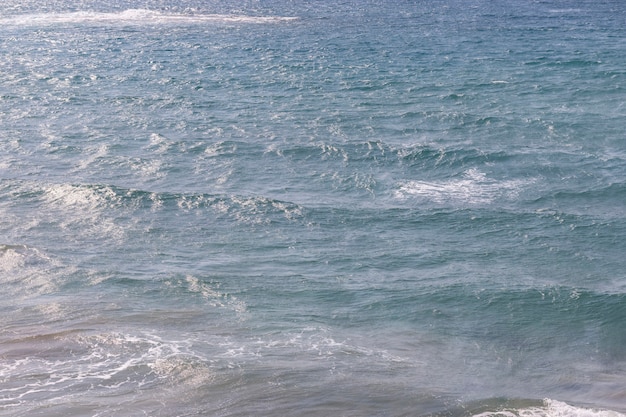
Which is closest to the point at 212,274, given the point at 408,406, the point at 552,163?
the point at 408,406

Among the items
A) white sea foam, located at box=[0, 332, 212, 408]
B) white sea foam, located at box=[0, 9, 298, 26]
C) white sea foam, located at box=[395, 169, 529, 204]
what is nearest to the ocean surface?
white sea foam, located at box=[0, 332, 212, 408]

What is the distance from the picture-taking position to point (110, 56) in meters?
71.8

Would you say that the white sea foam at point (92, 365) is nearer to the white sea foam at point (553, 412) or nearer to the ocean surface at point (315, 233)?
the ocean surface at point (315, 233)

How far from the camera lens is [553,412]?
24125 millimetres

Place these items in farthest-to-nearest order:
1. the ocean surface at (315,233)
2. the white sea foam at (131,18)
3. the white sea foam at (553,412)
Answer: the white sea foam at (131,18) < the ocean surface at (315,233) < the white sea foam at (553,412)

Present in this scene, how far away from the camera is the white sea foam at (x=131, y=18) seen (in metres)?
89.2

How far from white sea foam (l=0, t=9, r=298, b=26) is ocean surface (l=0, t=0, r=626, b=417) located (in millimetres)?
19337

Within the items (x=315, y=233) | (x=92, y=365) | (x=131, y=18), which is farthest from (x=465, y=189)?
(x=131, y=18)

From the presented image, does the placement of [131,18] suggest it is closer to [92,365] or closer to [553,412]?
[92,365]

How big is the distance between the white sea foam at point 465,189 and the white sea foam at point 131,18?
49484mm

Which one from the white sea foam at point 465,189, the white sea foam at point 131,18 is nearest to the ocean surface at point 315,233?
the white sea foam at point 465,189

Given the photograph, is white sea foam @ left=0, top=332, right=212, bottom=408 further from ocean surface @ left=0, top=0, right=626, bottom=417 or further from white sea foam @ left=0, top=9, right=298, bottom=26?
white sea foam @ left=0, top=9, right=298, bottom=26

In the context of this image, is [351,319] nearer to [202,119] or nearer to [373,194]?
[373,194]

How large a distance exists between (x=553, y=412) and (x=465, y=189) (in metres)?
18.9
